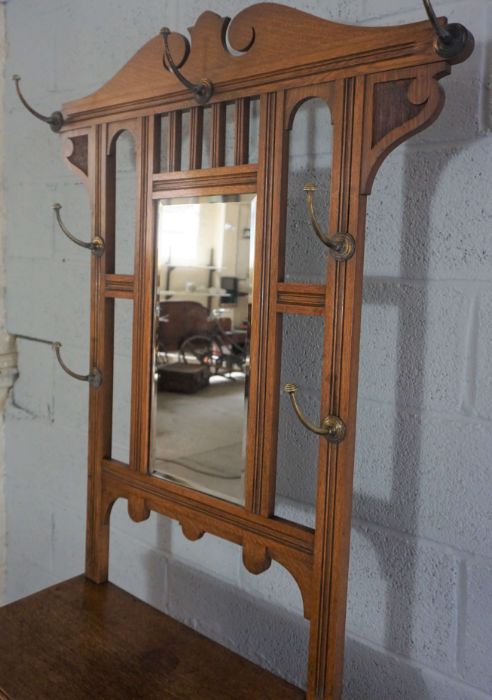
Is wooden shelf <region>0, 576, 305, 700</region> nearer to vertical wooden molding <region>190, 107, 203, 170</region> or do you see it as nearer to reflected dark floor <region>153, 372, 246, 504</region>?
reflected dark floor <region>153, 372, 246, 504</region>

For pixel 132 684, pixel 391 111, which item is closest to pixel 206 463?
pixel 132 684

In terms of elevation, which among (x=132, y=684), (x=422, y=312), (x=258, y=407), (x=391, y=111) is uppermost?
(x=391, y=111)

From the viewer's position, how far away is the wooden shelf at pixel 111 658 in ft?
3.15

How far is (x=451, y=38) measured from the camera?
0.75 meters

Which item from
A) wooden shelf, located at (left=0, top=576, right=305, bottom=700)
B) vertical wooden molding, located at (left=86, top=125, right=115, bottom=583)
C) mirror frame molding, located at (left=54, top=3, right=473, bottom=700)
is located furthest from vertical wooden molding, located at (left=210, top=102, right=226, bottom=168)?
wooden shelf, located at (left=0, top=576, right=305, bottom=700)

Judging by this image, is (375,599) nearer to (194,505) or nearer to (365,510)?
(365,510)

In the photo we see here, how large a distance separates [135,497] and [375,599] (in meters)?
0.43

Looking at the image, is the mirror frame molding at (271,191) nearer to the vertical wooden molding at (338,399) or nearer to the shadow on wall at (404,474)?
the vertical wooden molding at (338,399)

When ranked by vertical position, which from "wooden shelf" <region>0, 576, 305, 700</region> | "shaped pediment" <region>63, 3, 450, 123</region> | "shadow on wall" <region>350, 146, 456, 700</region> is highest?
"shaped pediment" <region>63, 3, 450, 123</region>

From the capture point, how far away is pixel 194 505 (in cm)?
107

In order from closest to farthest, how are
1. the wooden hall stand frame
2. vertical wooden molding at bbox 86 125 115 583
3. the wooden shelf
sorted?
the wooden hall stand frame, the wooden shelf, vertical wooden molding at bbox 86 125 115 583

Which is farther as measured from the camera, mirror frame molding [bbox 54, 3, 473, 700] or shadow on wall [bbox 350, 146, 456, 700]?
shadow on wall [bbox 350, 146, 456, 700]

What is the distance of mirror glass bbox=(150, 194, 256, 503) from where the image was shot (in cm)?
104

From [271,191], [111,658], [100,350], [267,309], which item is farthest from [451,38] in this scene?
[111,658]
